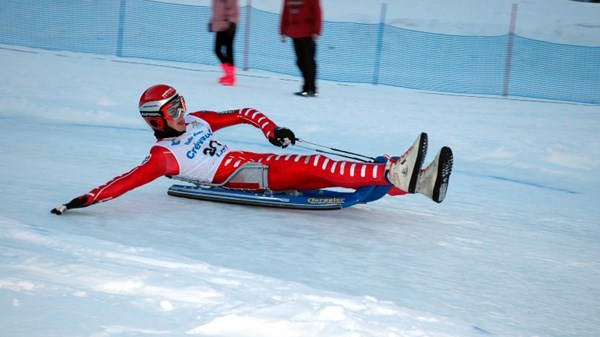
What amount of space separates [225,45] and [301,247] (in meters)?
7.01

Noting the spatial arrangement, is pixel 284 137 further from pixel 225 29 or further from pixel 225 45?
pixel 225 45

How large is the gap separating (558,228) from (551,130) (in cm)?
385

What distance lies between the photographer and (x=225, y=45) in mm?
10961

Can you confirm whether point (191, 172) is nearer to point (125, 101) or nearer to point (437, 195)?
point (437, 195)

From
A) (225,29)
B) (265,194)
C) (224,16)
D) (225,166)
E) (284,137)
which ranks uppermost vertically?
(224,16)

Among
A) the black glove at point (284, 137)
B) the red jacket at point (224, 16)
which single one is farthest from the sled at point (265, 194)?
the red jacket at point (224, 16)

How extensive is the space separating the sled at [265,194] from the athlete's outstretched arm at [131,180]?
0.85 ft

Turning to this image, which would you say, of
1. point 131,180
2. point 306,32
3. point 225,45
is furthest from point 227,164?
point 225,45

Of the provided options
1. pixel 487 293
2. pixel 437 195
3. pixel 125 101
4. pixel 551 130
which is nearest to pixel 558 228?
pixel 437 195

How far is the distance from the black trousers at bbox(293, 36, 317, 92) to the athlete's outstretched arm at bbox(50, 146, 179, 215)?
5.28m

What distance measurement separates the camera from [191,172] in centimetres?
514

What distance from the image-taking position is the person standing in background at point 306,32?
33.4 feet

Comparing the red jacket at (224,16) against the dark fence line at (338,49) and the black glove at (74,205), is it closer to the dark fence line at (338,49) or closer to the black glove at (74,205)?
the dark fence line at (338,49)

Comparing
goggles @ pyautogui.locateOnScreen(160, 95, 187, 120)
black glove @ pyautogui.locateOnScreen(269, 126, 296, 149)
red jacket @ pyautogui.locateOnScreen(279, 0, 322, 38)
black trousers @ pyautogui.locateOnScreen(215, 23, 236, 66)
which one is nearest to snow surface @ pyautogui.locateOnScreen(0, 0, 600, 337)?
black glove @ pyautogui.locateOnScreen(269, 126, 296, 149)
